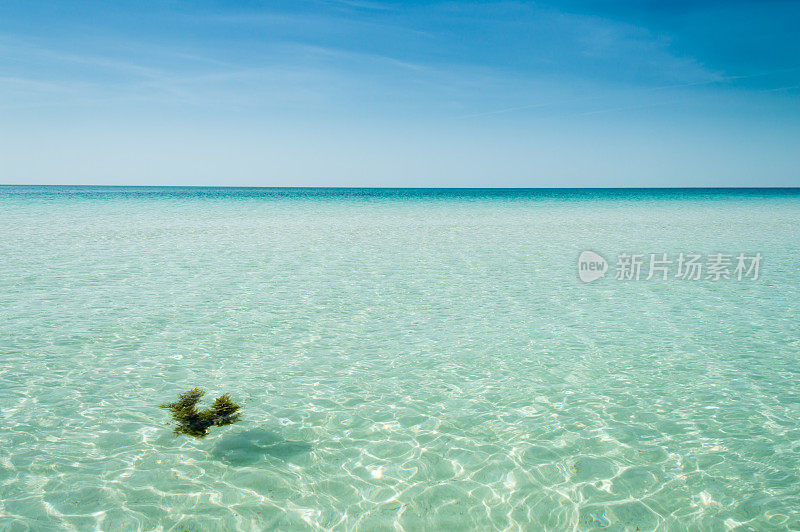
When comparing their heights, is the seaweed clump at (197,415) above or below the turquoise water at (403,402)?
above

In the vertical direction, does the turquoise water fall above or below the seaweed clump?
below

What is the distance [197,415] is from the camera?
19.6 feet

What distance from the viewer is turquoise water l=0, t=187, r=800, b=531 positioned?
4738 mm

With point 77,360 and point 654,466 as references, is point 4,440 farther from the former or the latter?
point 654,466

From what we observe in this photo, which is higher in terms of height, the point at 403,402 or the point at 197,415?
the point at 197,415

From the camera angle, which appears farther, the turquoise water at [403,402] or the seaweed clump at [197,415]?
the seaweed clump at [197,415]

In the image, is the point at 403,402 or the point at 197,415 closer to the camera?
the point at 197,415

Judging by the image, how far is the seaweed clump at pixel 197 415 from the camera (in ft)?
19.2

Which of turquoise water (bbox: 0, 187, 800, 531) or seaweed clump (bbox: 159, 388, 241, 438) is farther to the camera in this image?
seaweed clump (bbox: 159, 388, 241, 438)

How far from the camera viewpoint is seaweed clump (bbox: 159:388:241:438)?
19.2 feet

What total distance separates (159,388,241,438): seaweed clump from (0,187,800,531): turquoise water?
0.12 meters

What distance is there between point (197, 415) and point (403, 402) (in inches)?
97.3

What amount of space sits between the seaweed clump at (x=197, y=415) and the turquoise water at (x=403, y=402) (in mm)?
116

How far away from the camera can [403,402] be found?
6.76 metres
